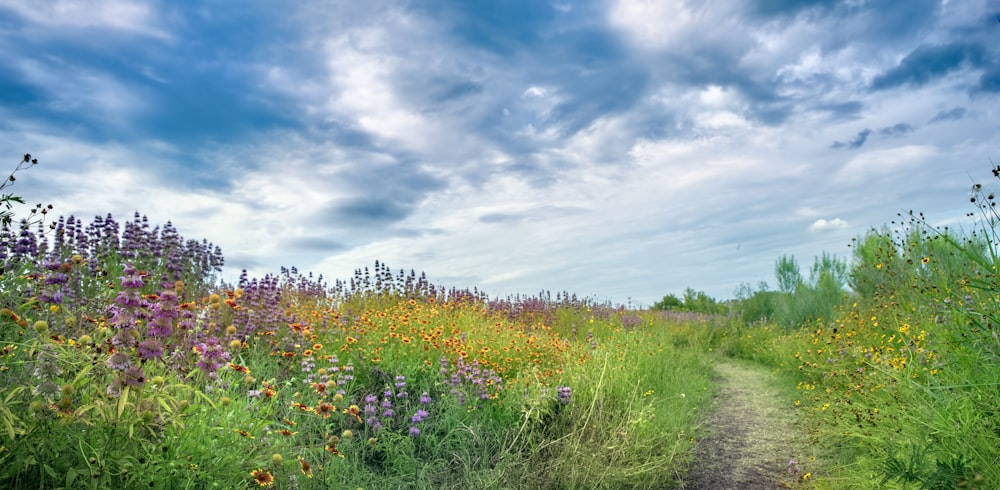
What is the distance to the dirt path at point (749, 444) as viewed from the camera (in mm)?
4867

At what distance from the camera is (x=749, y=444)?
19.1ft

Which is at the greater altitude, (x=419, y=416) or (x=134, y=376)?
(x=134, y=376)

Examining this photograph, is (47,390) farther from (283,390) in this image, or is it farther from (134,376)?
(283,390)

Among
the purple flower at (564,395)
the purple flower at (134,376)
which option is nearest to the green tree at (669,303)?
the purple flower at (564,395)

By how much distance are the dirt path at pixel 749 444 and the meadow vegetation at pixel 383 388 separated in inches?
6.9

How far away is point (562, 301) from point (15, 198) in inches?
434

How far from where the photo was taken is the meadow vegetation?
2680 mm

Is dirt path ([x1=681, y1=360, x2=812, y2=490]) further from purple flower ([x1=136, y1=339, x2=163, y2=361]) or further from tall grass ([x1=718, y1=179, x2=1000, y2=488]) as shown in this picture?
purple flower ([x1=136, y1=339, x2=163, y2=361])

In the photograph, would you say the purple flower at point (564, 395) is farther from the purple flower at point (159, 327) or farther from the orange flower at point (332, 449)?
the purple flower at point (159, 327)

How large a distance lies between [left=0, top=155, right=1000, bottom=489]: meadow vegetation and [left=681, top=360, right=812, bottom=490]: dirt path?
175mm

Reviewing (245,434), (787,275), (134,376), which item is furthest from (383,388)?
(787,275)

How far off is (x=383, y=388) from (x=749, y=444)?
3.46m

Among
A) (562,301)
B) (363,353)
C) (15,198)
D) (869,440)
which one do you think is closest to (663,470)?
(869,440)

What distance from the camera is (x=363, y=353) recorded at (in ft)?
18.3
